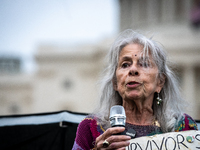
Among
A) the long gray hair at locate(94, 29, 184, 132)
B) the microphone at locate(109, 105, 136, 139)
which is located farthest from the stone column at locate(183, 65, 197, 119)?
the microphone at locate(109, 105, 136, 139)

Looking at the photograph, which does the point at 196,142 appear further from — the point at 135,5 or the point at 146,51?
the point at 135,5

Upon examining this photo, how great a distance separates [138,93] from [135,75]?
13 cm

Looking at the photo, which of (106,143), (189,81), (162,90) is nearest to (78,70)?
(189,81)

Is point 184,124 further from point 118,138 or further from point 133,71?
point 118,138

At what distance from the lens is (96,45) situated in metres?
37.0

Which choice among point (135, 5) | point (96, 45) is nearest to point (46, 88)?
point (96, 45)

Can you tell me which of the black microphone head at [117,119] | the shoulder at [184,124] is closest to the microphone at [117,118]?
the black microphone head at [117,119]

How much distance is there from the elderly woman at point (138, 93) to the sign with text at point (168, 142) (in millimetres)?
115

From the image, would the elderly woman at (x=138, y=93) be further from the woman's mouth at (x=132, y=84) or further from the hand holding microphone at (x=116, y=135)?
the hand holding microphone at (x=116, y=135)

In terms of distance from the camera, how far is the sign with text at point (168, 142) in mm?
1994

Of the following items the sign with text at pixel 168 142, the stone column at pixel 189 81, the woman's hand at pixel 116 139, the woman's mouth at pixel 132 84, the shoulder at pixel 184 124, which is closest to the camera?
the woman's hand at pixel 116 139

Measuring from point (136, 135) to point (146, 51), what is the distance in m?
0.62

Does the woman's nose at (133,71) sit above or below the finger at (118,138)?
above

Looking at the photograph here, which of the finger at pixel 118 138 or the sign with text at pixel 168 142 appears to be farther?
the sign with text at pixel 168 142
